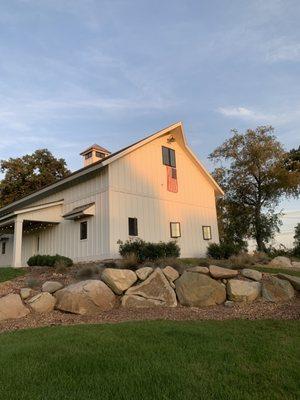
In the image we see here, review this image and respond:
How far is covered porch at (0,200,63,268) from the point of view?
19812 mm

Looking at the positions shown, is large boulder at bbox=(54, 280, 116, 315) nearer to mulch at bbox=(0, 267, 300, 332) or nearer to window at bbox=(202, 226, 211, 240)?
mulch at bbox=(0, 267, 300, 332)

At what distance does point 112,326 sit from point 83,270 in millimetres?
4971

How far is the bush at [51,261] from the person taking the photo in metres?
16.1

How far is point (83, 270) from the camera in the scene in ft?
42.5

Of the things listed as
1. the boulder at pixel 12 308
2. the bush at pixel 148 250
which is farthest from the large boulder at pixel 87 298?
the bush at pixel 148 250

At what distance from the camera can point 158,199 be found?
22469 millimetres

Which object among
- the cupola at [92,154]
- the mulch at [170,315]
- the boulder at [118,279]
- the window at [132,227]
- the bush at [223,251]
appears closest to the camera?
the mulch at [170,315]

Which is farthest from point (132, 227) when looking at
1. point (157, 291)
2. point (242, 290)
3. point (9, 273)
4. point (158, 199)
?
point (242, 290)

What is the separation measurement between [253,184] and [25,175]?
71.5 feet

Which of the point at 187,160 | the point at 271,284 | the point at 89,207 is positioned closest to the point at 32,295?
the point at 271,284

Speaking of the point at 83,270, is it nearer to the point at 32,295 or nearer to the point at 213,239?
the point at 32,295

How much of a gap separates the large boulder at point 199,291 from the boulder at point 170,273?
0.43m

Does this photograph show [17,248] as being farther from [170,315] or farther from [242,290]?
[242,290]

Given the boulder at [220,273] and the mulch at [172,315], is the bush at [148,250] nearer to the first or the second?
the boulder at [220,273]
